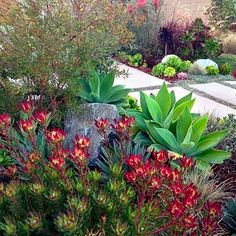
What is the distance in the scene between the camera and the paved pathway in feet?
18.8

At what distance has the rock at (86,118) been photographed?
3.50m

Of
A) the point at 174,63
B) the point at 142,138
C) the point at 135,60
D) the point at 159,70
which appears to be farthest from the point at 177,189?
the point at 135,60

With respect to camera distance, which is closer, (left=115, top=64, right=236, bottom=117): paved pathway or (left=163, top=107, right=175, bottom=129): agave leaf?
(left=163, top=107, right=175, bottom=129): agave leaf

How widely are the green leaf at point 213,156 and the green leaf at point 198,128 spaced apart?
14cm

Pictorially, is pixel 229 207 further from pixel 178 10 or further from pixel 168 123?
pixel 178 10

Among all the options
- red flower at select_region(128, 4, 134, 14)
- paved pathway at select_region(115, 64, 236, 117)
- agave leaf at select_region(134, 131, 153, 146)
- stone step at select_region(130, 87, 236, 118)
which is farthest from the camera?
red flower at select_region(128, 4, 134, 14)

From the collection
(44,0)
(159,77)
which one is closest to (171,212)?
(44,0)

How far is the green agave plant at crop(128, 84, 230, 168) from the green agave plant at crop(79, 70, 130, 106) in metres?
0.44

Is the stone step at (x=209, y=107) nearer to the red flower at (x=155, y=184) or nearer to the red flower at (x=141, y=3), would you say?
the red flower at (x=155, y=184)

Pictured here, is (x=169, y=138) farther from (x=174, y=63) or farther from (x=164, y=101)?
(x=174, y=63)

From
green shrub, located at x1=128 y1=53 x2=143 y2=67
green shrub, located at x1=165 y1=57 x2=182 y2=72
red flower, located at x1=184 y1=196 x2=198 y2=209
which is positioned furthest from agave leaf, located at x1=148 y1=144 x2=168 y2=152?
green shrub, located at x1=128 y1=53 x2=143 y2=67

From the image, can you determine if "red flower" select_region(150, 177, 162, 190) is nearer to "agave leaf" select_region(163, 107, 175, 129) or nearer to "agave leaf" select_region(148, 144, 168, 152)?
"agave leaf" select_region(148, 144, 168, 152)

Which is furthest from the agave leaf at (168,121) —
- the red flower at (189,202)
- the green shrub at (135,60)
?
the green shrub at (135,60)

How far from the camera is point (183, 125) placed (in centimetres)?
348
